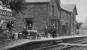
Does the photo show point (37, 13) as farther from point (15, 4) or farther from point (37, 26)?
point (15, 4)

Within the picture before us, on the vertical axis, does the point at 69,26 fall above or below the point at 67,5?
below

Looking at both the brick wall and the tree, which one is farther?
→ the brick wall

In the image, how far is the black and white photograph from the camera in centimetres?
1555

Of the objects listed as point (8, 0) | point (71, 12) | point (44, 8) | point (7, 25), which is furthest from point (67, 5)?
point (7, 25)

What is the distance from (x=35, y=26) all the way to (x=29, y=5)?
3.40m

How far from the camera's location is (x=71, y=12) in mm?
48781

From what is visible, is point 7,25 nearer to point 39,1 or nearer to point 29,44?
point 29,44

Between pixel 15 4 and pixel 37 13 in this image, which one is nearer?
pixel 15 4

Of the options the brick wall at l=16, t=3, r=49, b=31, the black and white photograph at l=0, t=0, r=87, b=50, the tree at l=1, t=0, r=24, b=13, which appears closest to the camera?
the black and white photograph at l=0, t=0, r=87, b=50

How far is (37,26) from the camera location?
115 ft

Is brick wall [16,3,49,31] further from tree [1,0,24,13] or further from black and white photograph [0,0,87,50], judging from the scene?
tree [1,0,24,13]

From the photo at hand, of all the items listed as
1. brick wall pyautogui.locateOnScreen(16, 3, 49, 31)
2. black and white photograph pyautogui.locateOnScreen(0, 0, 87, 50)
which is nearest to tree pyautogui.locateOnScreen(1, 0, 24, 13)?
black and white photograph pyautogui.locateOnScreen(0, 0, 87, 50)

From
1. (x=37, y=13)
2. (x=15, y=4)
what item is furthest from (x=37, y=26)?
(x=15, y=4)

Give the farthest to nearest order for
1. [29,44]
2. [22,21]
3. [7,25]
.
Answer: [22,21]
[7,25]
[29,44]
